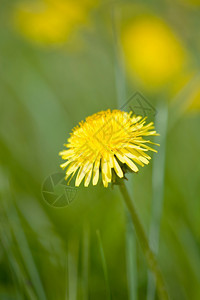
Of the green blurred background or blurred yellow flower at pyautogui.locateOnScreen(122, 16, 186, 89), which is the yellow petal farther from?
blurred yellow flower at pyautogui.locateOnScreen(122, 16, 186, 89)

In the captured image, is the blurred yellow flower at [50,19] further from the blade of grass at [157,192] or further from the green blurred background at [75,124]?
the blade of grass at [157,192]

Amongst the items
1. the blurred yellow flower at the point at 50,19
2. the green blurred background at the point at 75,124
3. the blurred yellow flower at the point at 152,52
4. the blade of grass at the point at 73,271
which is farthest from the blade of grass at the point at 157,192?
the blurred yellow flower at the point at 50,19

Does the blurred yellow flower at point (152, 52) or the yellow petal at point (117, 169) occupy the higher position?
the blurred yellow flower at point (152, 52)

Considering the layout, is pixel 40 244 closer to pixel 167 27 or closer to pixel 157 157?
pixel 157 157

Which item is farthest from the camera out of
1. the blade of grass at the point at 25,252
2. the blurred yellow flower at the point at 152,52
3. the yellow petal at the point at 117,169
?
the blurred yellow flower at the point at 152,52

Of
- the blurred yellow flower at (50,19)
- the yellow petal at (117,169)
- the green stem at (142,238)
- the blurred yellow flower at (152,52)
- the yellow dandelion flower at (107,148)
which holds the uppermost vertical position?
the blurred yellow flower at (50,19)

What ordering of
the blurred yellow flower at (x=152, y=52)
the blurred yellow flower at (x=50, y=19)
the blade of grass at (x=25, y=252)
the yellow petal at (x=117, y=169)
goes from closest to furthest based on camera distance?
the yellow petal at (x=117, y=169), the blade of grass at (x=25, y=252), the blurred yellow flower at (x=152, y=52), the blurred yellow flower at (x=50, y=19)

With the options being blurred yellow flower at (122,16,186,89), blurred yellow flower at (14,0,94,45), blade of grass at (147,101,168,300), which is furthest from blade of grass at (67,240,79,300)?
blurred yellow flower at (14,0,94,45)

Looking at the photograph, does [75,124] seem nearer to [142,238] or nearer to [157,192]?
[157,192]
